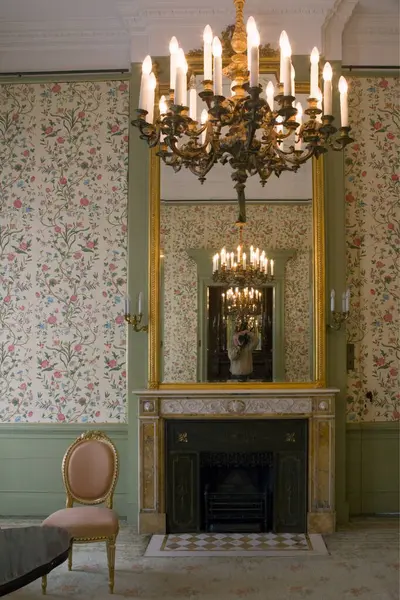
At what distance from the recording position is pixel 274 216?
4.17 metres

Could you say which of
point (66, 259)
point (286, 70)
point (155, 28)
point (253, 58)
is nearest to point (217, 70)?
point (253, 58)

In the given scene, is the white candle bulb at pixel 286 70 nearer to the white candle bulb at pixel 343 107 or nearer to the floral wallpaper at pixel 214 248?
the white candle bulb at pixel 343 107

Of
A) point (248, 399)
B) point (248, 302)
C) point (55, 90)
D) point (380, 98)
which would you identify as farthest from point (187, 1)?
point (248, 399)

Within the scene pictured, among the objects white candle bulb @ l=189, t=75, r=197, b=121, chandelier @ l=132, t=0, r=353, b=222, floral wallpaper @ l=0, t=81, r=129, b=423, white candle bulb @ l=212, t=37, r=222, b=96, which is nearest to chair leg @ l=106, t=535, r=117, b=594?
floral wallpaper @ l=0, t=81, r=129, b=423

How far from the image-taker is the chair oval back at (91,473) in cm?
350

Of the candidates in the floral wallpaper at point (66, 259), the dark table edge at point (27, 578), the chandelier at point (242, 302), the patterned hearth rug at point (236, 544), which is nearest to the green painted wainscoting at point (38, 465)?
the floral wallpaper at point (66, 259)

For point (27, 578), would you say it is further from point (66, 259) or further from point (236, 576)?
point (66, 259)

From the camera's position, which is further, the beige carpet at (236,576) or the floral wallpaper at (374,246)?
the floral wallpaper at (374,246)

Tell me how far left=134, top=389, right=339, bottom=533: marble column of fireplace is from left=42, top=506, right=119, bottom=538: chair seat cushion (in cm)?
77

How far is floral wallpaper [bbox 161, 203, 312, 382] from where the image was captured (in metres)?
4.15

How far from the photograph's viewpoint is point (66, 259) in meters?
4.38

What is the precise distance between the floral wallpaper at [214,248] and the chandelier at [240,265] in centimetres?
6

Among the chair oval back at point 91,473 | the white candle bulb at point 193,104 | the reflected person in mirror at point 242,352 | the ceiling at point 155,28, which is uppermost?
the ceiling at point 155,28

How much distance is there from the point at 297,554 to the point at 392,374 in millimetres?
1480
